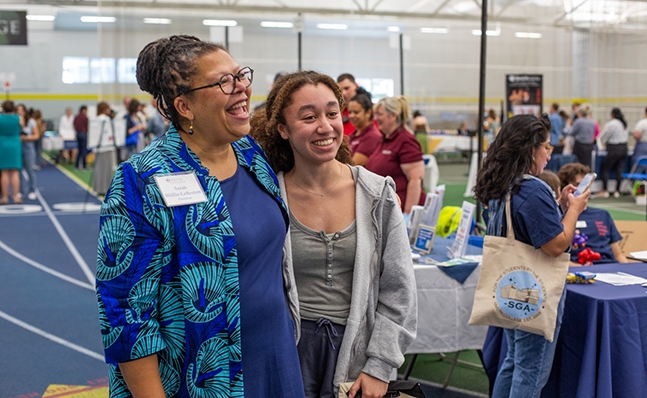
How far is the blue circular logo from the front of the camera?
9.99 ft

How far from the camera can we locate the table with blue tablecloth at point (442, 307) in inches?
153

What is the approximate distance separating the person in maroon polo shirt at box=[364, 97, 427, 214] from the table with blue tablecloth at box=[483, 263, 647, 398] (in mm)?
1848

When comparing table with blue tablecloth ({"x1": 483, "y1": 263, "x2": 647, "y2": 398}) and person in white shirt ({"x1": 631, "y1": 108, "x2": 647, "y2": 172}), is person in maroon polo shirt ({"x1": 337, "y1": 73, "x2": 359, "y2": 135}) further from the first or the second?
person in white shirt ({"x1": 631, "y1": 108, "x2": 647, "y2": 172})

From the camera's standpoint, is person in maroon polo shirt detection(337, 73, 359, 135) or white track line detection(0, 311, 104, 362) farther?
person in maroon polo shirt detection(337, 73, 359, 135)

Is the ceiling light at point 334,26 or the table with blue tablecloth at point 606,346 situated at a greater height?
the ceiling light at point 334,26

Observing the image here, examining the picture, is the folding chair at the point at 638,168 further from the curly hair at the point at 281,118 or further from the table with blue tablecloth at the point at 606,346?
the curly hair at the point at 281,118

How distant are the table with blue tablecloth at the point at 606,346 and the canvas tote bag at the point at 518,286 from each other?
0.21 m

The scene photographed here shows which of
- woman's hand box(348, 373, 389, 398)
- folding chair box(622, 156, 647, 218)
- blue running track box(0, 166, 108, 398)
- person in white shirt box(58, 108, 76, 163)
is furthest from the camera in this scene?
person in white shirt box(58, 108, 76, 163)

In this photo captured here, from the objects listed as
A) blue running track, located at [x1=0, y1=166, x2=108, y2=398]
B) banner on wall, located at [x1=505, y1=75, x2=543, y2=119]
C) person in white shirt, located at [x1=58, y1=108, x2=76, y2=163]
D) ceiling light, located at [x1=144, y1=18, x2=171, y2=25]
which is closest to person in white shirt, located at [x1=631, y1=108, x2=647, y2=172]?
banner on wall, located at [x1=505, y1=75, x2=543, y2=119]

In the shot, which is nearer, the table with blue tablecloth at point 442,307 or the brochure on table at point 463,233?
the table with blue tablecloth at point 442,307

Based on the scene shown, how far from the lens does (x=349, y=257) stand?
1.94 metres

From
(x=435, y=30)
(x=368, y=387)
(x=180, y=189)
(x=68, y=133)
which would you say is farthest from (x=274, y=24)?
(x=180, y=189)

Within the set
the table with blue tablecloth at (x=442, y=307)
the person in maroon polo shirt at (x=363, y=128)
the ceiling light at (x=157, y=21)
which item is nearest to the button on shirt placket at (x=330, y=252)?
the table with blue tablecloth at (x=442, y=307)

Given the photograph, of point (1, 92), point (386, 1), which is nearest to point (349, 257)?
point (386, 1)
